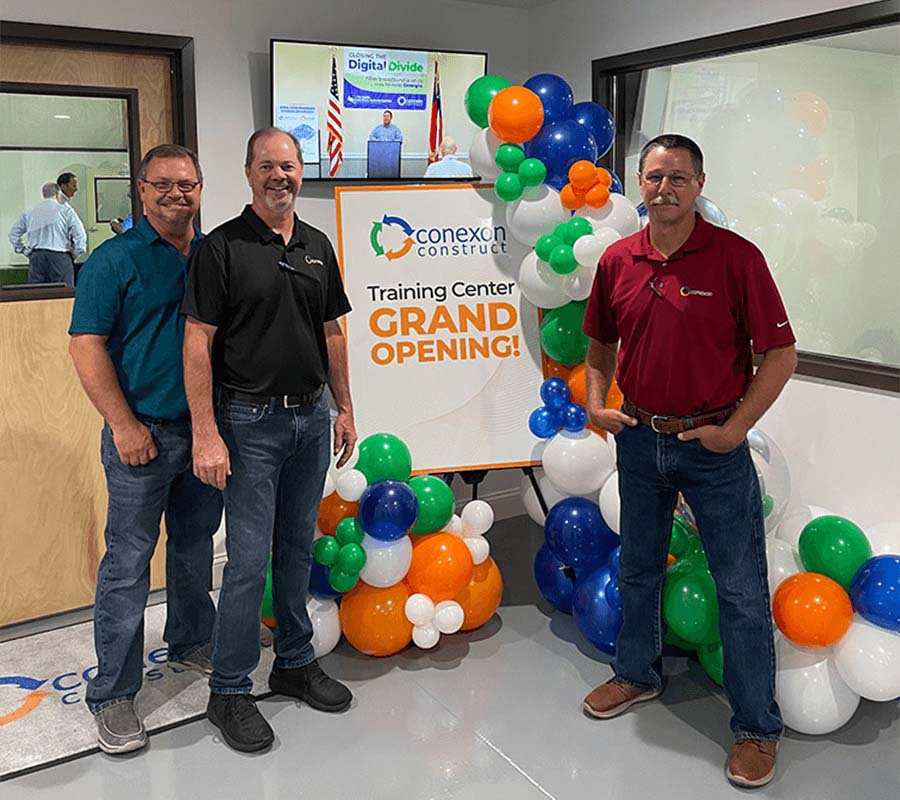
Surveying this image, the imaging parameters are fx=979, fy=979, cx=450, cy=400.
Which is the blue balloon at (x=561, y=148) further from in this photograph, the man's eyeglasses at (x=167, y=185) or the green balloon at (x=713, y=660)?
the green balloon at (x=713, y=660)

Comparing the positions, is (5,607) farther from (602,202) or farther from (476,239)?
(602,202)

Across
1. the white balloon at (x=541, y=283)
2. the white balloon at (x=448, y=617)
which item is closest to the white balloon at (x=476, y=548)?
the white balloon at (x=448, y=617)

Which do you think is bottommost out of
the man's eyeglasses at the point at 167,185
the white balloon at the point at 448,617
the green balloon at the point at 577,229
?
the white balloon at the point at 448,617

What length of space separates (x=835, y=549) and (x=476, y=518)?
111cm

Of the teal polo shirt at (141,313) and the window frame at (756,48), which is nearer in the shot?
the teal polo shirt at (141,313)

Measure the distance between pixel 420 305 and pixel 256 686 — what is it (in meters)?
1.31

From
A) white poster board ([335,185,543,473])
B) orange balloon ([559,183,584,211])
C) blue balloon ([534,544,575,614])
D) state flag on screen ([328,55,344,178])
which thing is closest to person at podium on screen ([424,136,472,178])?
state flag on screen ([328,55,344,178])

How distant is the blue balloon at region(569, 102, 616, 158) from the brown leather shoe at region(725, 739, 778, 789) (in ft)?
6.09

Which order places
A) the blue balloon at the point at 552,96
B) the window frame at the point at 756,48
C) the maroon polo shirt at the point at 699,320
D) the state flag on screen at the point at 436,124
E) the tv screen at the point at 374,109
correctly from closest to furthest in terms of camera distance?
the maroon polo shirt at the point at 699,320 → the window frame at the point at 756,48 → the blue balloon at the point at 552,96 → the tv screen at the point at 374,109 → the state flag on screen at the point at 436,124

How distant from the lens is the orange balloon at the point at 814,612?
8.36 ft

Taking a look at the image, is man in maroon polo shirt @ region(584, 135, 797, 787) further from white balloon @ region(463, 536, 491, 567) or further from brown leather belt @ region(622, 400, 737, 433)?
white balloon @ region(463, 536, 491, 567)

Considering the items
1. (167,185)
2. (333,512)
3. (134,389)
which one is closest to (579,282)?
(333,512)

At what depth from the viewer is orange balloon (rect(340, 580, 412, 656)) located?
10.00ft

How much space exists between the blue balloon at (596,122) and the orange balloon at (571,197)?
0.24 m
